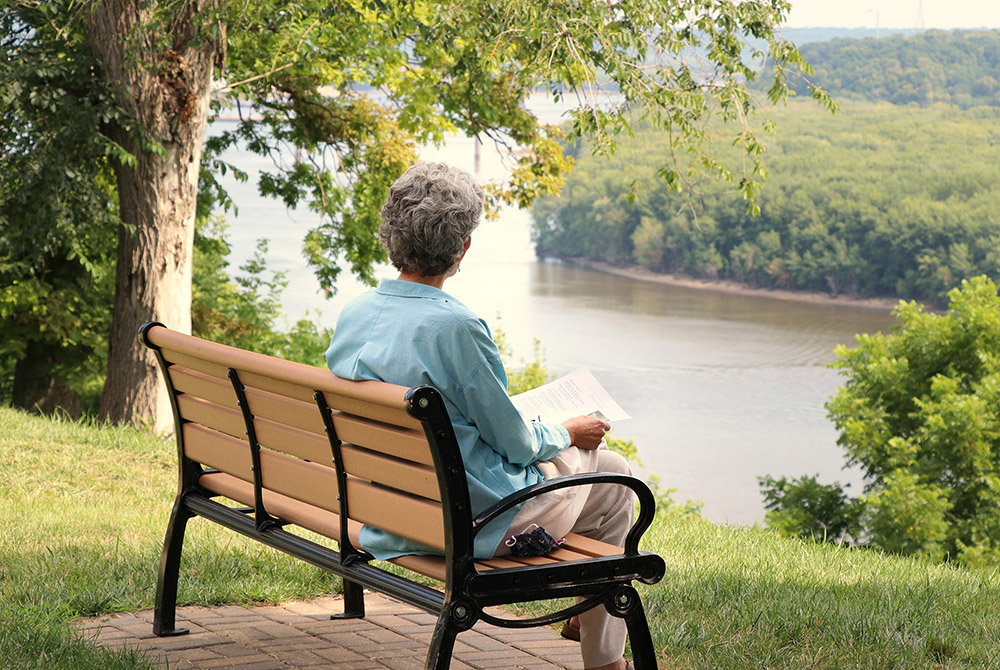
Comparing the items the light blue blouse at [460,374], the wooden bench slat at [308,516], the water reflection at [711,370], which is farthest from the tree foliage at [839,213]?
the light blue blouse at [460,374]

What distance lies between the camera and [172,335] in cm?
312

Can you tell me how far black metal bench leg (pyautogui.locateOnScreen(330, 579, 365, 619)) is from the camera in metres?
3.54

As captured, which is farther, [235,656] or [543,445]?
[235,656]

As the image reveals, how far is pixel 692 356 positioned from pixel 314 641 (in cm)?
6182

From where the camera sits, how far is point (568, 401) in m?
2.91

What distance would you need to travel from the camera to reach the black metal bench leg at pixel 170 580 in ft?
10.7

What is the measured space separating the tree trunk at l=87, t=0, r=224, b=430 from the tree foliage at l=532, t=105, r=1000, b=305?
5962cm

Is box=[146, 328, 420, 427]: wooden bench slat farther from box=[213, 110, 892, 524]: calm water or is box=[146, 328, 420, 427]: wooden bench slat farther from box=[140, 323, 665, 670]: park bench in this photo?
box=[213, 110, 892, 524]: calm water

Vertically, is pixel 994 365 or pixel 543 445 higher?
pixel 543 445

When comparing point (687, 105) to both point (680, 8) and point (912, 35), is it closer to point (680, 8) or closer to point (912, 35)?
point (680, 8)

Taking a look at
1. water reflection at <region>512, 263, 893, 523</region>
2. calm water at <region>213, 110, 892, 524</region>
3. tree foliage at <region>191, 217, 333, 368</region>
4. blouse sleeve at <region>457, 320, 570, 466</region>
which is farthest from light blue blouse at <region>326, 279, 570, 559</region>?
water reflection at <region>512, 263, 893, 523</region>

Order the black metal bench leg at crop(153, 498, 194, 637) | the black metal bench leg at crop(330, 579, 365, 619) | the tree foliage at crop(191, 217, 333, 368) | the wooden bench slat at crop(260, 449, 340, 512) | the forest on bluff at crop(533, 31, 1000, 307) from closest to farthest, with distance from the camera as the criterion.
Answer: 1. the wooden bench slat at crop(260, 449, 340, 512)
2. the black metal bench leg at crop(153, 498, 194, 637)
3. the black metal bench leg at crop(330, 579, 365, 619)
4. the tree foliage at crop(191, 217, 333, 368)
5. the forest on bluff at crop(533, 31, 1000, 307)

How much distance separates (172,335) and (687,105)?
20.5 feet

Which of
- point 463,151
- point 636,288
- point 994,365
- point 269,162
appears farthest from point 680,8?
point 463,151
